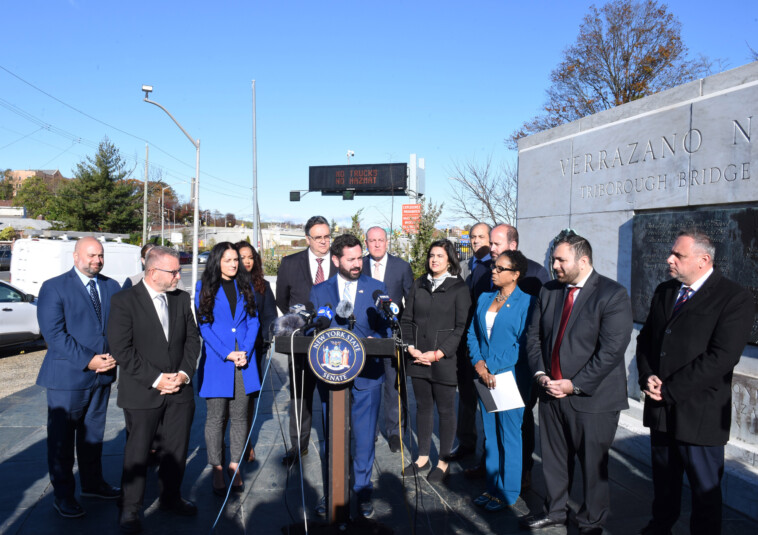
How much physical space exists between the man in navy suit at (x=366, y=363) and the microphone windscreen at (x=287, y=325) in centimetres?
44

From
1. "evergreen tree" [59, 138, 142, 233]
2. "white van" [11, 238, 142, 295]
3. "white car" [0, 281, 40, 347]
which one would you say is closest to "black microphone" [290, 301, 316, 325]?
"white car" [0, 281, 40, 347]

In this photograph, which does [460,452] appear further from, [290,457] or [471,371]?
[290,457]

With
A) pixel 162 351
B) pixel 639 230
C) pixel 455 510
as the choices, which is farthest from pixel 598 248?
pixel 162 351

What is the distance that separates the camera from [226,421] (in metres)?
4.45

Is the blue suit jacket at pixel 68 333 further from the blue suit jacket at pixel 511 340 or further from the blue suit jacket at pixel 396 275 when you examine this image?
the blue suit jacket at pixel 511 340

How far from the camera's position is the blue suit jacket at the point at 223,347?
4281 millimetres

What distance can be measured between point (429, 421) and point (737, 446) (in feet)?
7.86

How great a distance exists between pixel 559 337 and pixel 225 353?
255cm

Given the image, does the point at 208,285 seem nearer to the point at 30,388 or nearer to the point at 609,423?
the point at 609,423

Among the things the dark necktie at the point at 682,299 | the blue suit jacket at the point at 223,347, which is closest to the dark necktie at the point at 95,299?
the blue suit jacket at the point at 223,347

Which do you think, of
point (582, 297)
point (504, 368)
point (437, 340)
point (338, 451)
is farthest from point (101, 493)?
point (582, 297)

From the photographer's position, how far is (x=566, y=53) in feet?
78.0

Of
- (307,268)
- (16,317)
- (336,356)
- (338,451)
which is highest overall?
(307,268)

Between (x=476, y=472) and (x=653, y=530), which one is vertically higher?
(x=653, y=530)
